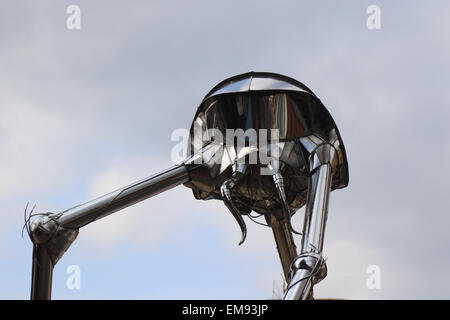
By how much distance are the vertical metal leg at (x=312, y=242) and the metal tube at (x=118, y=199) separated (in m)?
2.57

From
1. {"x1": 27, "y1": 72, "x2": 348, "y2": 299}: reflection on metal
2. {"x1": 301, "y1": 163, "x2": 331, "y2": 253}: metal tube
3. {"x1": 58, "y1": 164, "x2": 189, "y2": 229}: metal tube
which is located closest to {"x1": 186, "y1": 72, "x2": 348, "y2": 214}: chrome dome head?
{"x1": 27, "y1": 72, "x2": 348, "y2": 299}: reflection on metal

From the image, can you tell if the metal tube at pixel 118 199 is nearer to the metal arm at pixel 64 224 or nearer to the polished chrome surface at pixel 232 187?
the metal arm at pixel 64 224

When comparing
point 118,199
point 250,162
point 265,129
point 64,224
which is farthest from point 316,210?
point 64,224

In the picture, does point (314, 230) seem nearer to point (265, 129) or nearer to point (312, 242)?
point (312, 242)

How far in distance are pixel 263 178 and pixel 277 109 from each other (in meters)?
1.35

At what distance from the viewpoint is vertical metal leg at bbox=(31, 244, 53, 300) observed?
12.3 metres

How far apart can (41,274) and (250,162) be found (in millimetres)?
4031

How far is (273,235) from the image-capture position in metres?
15.6

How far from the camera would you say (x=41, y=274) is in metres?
12.4

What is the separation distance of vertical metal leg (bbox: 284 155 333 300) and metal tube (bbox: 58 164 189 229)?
2.57 m

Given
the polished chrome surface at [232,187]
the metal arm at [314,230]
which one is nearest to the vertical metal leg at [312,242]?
the metal arm at [314,230]

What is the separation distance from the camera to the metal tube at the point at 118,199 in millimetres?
12914
